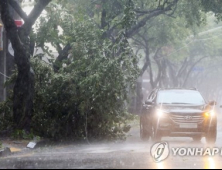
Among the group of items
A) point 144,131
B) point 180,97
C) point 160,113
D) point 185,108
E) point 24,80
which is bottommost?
point 144,131

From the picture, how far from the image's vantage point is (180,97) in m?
20.4

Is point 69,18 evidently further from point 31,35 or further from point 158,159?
point 158,159

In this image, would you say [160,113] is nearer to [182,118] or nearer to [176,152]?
[182,118]

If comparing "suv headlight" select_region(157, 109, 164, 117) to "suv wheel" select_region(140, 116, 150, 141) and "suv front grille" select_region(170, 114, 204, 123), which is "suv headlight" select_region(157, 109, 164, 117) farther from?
"suv wheel" select_region(140, 116, 150, 141)

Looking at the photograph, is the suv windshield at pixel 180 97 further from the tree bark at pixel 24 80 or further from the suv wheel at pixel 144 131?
the tree bark at pixel 24 80

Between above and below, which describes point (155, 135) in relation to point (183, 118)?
below

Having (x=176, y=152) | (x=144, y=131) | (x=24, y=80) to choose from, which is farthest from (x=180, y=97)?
(x=176, y=152)

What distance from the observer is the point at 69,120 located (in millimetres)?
20469

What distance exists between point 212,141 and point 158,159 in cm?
733

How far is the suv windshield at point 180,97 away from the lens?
66.0 feet

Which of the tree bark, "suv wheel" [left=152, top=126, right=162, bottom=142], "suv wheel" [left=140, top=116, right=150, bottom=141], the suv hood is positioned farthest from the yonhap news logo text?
the tree bark

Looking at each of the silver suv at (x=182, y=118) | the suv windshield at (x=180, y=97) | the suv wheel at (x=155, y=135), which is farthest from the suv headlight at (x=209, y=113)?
the suv wheel at (x=155, y=135)

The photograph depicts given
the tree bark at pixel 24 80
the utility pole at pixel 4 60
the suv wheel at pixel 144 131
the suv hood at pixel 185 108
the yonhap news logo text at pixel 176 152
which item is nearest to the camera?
the yonhap news logo text at pixel 176 152

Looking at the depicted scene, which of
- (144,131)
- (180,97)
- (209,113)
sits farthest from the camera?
(144,131)
